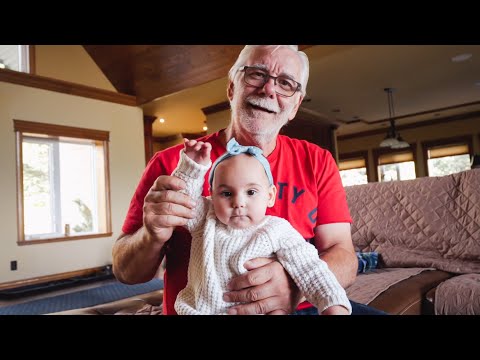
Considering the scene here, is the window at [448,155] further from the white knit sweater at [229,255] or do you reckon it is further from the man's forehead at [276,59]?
the white knit sweater at [229,255]

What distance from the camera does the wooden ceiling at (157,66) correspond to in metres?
3.52

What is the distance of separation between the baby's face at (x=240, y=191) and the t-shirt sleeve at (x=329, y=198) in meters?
0.23

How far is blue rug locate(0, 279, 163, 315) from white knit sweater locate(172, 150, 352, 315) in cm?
225

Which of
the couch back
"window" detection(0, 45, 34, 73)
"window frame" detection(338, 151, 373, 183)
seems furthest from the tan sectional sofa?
"window frame" detection(338, 151, 373, 183)

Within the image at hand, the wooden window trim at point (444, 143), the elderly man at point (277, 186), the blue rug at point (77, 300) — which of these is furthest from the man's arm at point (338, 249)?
the wooden window trim at point (444, 143)

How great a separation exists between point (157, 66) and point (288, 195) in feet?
12.1

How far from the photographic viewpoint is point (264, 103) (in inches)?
31.0

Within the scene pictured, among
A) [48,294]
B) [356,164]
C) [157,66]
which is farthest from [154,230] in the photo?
[356,164]

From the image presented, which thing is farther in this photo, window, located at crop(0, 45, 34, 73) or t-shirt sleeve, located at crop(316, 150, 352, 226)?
window, located at crop(0, 45, 34, 73)

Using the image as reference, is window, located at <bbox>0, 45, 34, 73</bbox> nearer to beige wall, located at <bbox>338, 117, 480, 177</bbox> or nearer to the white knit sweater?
the white knit sweater

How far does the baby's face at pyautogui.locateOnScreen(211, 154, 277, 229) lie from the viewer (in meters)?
0.65

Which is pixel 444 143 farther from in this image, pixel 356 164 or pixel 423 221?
pixel 423 221
